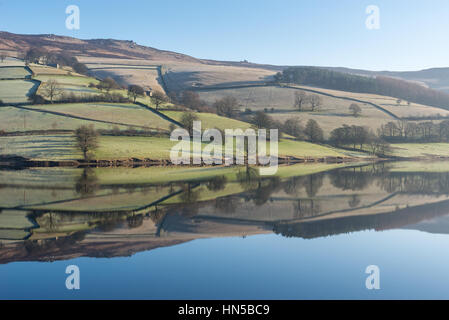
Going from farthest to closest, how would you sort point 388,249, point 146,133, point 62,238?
1. point 146,133
2. point 62,238
3. point 388,249

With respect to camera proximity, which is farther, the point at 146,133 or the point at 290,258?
the point at 146,133

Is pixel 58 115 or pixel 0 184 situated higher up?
pixel 58 115

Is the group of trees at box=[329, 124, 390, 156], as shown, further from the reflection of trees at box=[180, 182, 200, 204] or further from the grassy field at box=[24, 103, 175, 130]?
the reflection of trees at box=[180, 182, 200, 204]

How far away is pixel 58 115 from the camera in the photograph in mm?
73812

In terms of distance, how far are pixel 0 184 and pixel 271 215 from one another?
24595mm

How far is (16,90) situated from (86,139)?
4129 centimetres

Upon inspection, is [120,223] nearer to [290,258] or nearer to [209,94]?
[290,258]

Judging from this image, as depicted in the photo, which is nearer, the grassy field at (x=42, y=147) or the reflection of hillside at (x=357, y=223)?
the reflection of hillside at (x=357, y=223)

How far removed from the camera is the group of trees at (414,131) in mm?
96125

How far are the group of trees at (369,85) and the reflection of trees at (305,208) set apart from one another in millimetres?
130585

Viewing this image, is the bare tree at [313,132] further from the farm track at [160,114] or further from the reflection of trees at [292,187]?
the reflection of trees at [292,187]

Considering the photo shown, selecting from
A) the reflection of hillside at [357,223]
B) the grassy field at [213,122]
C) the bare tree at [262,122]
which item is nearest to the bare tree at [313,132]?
the bare tree at [262,122]

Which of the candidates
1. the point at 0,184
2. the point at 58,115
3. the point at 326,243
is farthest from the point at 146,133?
the point at 326,243

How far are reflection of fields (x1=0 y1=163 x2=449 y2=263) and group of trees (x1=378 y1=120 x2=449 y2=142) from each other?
6777 cm
